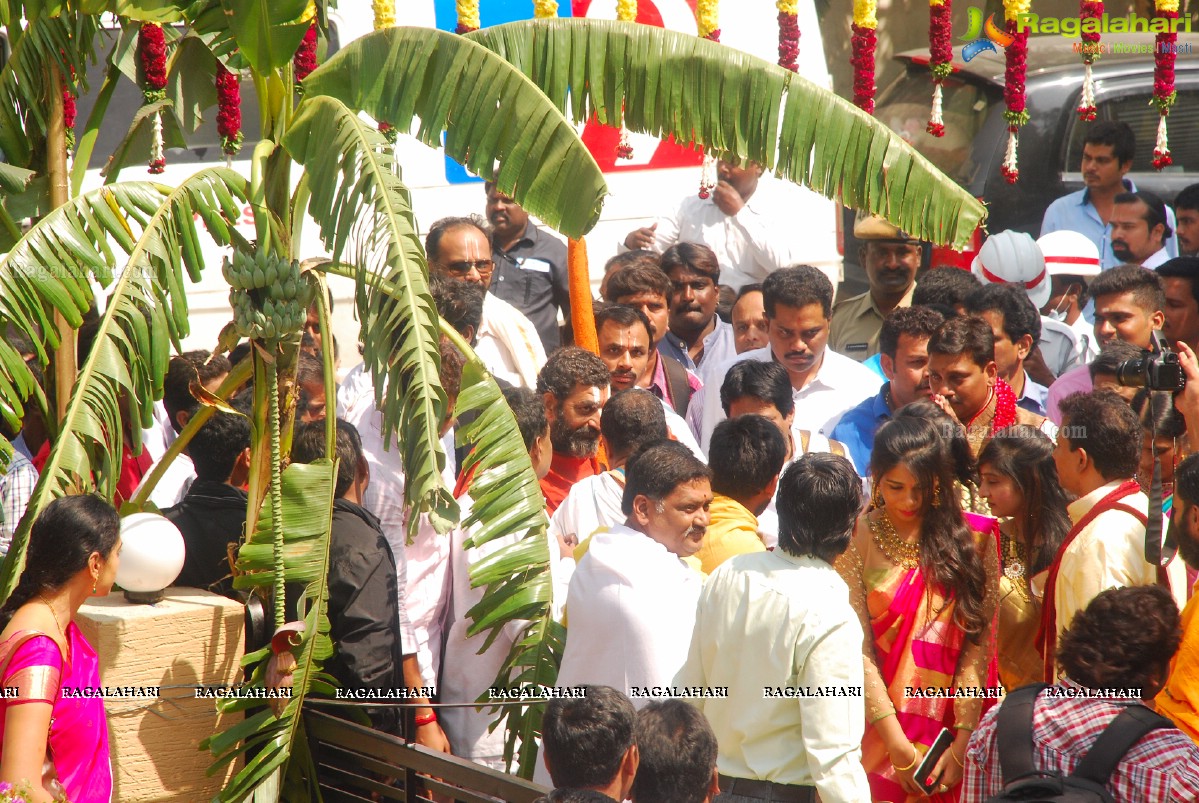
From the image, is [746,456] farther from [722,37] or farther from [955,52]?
[955,52]

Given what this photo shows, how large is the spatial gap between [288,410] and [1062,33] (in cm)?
941

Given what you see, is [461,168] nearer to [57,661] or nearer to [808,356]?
[808,356]

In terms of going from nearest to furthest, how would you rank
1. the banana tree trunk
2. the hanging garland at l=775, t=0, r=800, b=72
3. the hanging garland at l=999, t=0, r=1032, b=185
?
1. the banana tree trunk
2. the hanging garland at l=775, t=0, r=800, b=72
3. the hanging garland at l=999, t=0, r=1032, b=185

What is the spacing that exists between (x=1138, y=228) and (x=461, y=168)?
13.0 ft

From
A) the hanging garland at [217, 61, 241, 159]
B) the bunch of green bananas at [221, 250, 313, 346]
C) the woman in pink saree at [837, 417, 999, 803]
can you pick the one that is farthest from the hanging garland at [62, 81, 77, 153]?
the woman in pink saree at [837, 417, 999, 803]

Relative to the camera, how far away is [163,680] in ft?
12.6

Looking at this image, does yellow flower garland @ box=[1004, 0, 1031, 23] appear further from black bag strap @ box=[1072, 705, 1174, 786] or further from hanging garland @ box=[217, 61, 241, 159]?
black bag strap @ box=[1072, 705, 1174, 786]

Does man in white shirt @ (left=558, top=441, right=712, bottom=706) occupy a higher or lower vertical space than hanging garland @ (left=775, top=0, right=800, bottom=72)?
lower

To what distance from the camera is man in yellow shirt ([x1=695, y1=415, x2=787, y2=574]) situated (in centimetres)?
425

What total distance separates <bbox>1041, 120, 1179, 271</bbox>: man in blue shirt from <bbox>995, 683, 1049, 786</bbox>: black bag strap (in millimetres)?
5673

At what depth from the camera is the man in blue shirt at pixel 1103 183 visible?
819 centimetres

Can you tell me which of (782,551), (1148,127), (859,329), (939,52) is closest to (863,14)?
(939,52)

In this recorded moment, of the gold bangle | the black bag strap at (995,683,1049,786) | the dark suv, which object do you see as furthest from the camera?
the dark suv

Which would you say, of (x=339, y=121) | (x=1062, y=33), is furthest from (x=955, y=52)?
(x=339, y=121)
